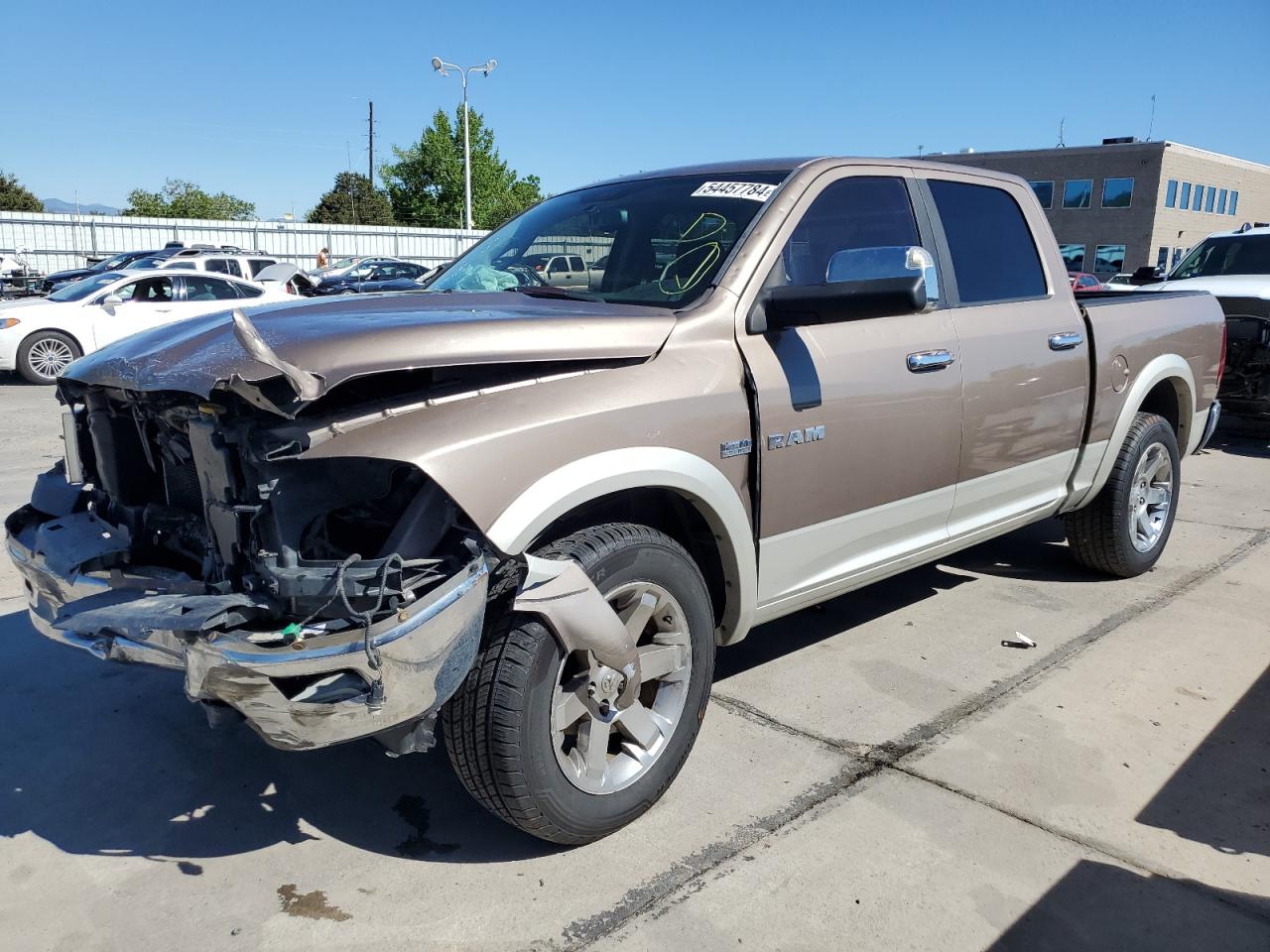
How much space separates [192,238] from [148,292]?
2183 cm

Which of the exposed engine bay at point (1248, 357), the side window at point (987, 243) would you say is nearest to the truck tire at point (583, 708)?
the side window at point (987, 243)

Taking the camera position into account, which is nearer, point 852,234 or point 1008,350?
point 852,234

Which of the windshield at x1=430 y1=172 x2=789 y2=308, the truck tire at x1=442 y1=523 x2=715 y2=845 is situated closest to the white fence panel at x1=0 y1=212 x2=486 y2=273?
the windshield at x1=430 y1=172 x2=789 y2=308

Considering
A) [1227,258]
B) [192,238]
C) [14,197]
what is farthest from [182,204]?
[1227,258]

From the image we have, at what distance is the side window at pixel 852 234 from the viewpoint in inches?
124

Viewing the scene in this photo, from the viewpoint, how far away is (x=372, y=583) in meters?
2.25

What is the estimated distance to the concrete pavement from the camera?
250cm

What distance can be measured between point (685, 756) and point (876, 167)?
90.9 inches

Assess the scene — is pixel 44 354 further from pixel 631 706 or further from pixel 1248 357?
pixel 1248 357

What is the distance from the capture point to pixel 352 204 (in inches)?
2689

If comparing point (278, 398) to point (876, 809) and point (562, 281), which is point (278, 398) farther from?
point (876, 809)

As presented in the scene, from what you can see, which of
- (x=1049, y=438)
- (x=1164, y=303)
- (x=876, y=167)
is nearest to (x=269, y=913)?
(x=876, y=167)

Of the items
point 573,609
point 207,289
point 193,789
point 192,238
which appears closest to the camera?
point 573,609

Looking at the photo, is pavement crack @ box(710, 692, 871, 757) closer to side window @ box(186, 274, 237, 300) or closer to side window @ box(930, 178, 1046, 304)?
side window @ box(930, 178, 1046, 304)
